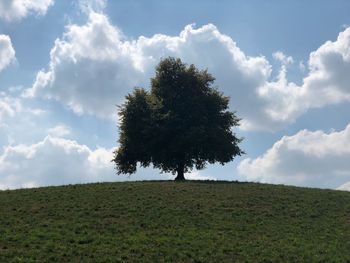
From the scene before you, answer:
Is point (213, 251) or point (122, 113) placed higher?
point (122, 113)

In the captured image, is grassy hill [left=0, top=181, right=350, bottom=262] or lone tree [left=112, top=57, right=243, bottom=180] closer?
grassy hill [left=0, top=181, right=350, bottom=262]

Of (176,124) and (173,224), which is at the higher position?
(176,124)

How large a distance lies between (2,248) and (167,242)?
9.16 metres

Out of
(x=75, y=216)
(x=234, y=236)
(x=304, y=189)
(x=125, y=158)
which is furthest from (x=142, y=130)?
(x=234, y=236)

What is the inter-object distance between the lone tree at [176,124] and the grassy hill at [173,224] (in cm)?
1195

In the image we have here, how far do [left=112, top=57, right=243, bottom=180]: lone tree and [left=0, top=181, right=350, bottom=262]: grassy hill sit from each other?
11947mm

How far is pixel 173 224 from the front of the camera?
34.2m

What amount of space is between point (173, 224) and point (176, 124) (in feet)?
88.2

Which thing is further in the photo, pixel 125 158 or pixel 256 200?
pixel 125 158

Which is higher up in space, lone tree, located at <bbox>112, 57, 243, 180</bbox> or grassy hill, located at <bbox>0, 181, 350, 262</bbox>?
lone tree, located at <bbox>112, 57, 243, 180</bbox>

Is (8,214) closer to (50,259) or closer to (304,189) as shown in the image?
(50,259)

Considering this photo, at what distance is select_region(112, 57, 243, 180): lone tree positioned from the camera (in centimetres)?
5950

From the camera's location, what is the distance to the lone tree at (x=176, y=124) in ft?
195

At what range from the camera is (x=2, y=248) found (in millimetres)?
27344
